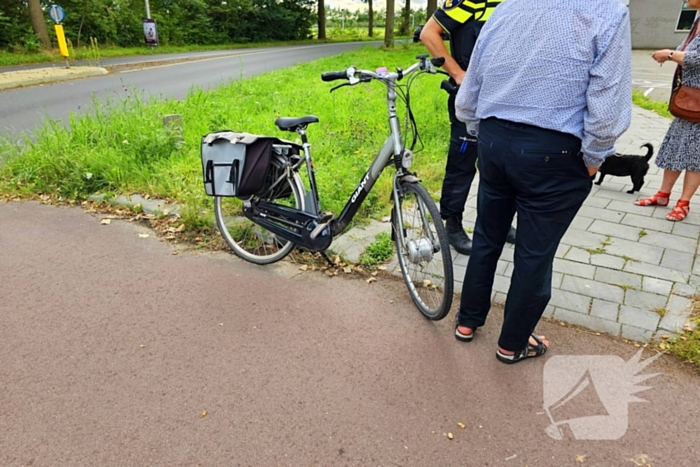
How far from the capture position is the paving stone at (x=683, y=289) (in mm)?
3324

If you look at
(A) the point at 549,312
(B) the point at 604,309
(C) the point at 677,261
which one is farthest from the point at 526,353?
(C) the point at 677,261

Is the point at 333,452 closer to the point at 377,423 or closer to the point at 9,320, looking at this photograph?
the point at 377,423

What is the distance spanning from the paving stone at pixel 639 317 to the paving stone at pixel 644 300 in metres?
0.05

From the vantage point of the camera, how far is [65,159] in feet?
17.9

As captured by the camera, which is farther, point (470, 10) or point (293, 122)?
point (293, 122)

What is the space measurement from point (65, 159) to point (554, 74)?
5.17 m

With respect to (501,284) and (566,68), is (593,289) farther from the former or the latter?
(566,68)

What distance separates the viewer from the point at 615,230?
14.1 feet

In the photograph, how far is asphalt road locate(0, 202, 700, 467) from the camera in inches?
87.1

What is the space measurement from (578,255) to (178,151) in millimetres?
4485

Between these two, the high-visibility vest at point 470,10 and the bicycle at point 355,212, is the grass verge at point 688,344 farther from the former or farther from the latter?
the high-visibility vest at point 470,10

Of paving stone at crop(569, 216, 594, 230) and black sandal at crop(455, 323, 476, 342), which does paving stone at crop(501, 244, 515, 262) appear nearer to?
paving stone at crop(569, 216, 594, 230)

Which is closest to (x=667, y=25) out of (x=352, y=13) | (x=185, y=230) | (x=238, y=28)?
(x=238, y=28)

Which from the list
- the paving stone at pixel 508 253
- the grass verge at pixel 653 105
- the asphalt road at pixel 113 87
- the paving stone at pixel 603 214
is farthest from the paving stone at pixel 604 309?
the grass verge at pixel 653 105
